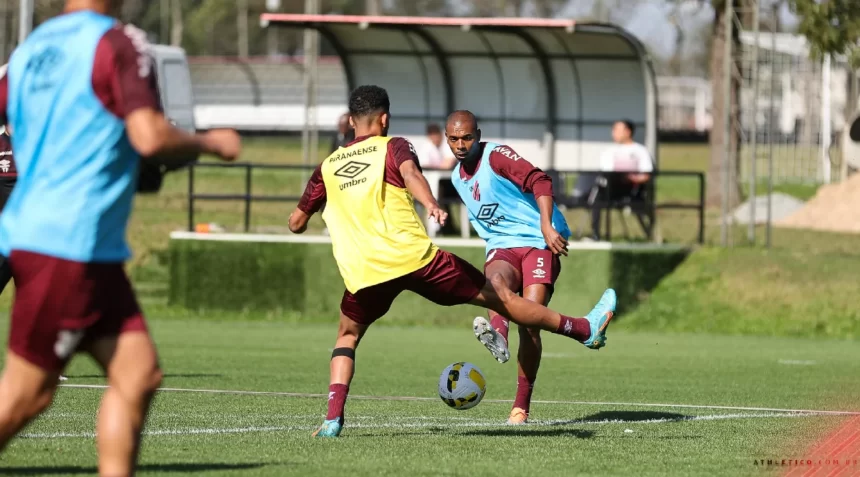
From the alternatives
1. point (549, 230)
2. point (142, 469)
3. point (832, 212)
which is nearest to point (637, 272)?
point (832, 212)

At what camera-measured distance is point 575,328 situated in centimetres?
907

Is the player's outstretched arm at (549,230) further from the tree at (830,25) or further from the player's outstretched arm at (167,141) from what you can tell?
the tree at (830,25)

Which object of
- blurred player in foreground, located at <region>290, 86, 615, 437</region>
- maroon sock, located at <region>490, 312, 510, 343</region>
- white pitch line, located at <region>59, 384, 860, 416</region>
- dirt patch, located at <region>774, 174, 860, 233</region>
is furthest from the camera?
dirt patch, located at <region>774, 174, 860, 233</region>

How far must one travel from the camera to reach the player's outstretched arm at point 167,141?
5.21m

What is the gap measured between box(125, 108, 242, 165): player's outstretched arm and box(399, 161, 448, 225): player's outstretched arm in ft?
8.87

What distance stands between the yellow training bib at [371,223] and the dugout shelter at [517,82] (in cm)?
1653

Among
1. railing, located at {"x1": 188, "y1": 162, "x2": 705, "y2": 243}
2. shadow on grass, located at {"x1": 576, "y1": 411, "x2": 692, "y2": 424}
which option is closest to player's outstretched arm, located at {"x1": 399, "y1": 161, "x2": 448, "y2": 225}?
shadow on grass, located at {"x1": 576, "y1": 411, "x2": 692, "y2": 424}

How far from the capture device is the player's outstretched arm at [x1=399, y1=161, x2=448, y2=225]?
26.6 feet

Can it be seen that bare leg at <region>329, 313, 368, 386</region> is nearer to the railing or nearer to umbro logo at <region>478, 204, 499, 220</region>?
umbro logo at <region>478, 204, 499, 220</region>

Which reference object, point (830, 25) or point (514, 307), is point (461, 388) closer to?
point (514, 307)

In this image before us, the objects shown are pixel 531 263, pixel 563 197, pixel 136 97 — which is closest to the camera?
pixel 136 97

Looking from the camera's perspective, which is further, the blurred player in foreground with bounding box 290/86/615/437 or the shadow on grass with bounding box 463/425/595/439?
the shadow on grass with bounding box 463/425/595/439

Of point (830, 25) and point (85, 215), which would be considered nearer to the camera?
point (85, 215)

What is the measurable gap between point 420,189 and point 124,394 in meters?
3.15
